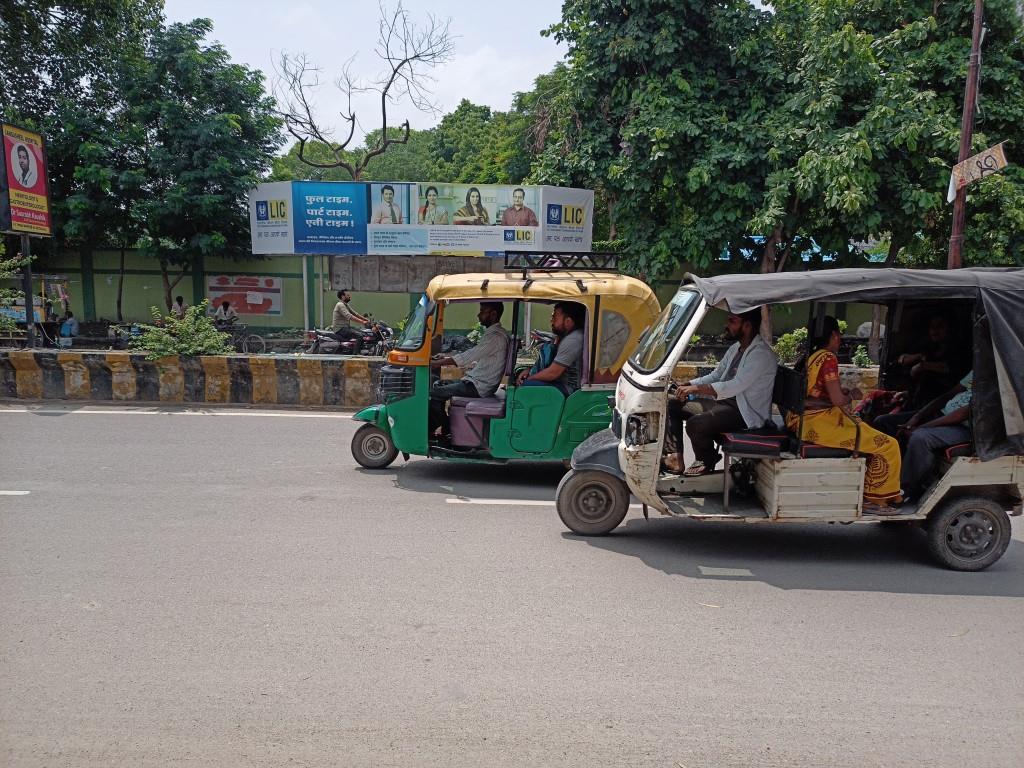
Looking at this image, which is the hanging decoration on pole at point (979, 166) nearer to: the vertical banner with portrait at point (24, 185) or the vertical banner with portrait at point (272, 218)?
the vertical banner with portrait at point (272, 218)

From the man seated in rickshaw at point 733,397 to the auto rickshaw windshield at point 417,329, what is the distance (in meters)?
2.71

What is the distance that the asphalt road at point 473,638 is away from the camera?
334 centimetres

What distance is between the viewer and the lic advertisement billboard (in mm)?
18562

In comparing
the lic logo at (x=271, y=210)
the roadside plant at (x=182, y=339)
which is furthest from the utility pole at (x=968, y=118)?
the lic logo at (x=271, y=210)

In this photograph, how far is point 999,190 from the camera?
13445mm

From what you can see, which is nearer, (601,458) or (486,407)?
(601,458)

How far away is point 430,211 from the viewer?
18688 millimetres

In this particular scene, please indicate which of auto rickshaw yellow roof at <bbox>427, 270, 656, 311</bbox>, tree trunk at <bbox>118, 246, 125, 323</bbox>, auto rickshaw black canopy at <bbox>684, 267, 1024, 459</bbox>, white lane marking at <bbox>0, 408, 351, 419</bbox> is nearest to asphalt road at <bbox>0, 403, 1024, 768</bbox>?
auto rickshaw black canopy at <bbox>684, 267, 1024, 459</bbox>

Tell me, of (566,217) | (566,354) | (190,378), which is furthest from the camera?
(566,217)

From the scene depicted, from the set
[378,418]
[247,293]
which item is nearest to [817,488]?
[378,418]

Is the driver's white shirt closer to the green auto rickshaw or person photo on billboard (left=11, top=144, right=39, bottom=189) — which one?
the green auto rickshaw

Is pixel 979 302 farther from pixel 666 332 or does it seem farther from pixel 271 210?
pixel 271 210

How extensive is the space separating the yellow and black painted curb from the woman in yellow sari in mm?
7368

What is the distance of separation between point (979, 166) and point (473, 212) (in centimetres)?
1125
